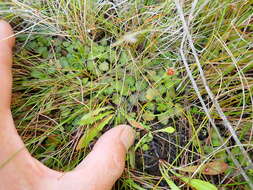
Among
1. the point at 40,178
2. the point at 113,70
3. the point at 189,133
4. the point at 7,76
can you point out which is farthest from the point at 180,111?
the point at 7,76

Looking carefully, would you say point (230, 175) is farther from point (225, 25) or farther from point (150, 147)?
point (225, 25)

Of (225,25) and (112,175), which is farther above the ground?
(225,25)

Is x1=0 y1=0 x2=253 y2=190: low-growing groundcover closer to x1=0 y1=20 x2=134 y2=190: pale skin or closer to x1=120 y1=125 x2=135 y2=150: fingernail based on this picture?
x1=120 y1=125 x2=135 y2=150: fingernail

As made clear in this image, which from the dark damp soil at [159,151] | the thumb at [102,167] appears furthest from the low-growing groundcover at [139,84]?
the thumb at [102,167]

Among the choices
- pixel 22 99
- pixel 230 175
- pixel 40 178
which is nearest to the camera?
pixel 40 178

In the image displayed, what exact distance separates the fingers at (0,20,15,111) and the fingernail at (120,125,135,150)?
445mm

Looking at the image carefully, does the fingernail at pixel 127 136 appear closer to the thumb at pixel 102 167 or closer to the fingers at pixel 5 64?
the thumb at pixel 102 167

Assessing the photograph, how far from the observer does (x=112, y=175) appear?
0.95 m

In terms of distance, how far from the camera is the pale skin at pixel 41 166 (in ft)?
2.89

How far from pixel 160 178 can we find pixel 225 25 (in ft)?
2.23

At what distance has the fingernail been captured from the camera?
104 centimetres

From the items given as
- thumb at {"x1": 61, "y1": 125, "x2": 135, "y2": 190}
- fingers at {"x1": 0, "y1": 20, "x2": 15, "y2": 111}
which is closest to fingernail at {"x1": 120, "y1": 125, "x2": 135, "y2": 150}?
thumb at {"x1": 61, "y1": 125, "x2": 135, "y2": 190}

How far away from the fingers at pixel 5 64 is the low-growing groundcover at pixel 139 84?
0.06 metres

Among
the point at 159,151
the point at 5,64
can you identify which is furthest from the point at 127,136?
the point at 5,64
